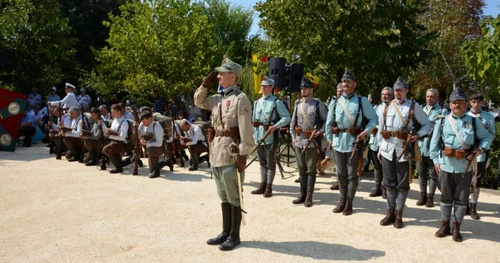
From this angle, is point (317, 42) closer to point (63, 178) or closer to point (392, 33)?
point (392, 33)

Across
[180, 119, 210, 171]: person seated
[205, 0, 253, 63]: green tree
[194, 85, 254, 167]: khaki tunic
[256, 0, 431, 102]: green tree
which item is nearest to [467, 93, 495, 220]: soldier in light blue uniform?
[194, 85, 254, 167]: khaki tunic

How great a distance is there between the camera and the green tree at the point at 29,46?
19016 mm

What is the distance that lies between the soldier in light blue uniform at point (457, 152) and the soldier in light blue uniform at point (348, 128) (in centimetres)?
118

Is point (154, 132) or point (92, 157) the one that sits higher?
point (154, 132)

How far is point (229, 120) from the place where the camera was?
5.24 meters

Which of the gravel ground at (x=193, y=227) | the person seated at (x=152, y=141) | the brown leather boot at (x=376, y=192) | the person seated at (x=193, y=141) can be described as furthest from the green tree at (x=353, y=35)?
the person seated at (x=152, y=141)

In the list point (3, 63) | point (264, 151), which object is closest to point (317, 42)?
point (264, 151)

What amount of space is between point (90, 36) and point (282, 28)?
65.5 ft

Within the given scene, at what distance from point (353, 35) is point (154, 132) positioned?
240 inches

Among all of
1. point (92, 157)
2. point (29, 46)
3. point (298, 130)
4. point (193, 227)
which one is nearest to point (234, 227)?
point (193, 227)

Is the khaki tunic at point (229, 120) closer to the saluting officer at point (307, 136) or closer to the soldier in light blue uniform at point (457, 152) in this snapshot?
the saluting officer at point (307, 136)

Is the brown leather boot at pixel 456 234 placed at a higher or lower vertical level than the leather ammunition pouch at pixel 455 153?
lower

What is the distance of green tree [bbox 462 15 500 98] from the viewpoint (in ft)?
28.1

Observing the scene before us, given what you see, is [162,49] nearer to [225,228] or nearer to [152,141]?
[152,141]
